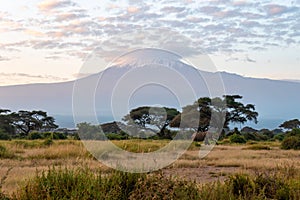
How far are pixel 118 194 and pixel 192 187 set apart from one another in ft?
3.67

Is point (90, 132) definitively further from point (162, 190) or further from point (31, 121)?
point (31, 121)

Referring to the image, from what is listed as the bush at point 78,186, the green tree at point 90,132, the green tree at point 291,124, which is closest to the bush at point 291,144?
the green tree at point 90,132

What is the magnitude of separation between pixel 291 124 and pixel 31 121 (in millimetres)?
28789

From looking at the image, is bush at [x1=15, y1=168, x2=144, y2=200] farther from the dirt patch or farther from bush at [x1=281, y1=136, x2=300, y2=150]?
bush at [x1=281, y1=136, x2=300, y2=150]

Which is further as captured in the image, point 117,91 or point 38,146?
point 38,146

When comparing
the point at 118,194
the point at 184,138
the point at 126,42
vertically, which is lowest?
the point at 118,194

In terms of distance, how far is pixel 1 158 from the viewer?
15.6 meters

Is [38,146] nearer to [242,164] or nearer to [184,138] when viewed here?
[184,138]

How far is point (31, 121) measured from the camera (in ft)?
154

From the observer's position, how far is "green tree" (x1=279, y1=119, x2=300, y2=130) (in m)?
50.7

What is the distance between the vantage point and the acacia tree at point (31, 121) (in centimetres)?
4612

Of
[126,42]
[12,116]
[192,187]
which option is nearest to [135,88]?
[126,42]

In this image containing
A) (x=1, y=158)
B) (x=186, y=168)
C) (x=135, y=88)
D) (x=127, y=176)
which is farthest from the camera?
(x=1, y=158)

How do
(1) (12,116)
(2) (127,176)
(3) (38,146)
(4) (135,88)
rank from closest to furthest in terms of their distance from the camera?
(2) (127,176)
(4) (135,88)
(3) (38,146)
(1) (12,116)
